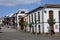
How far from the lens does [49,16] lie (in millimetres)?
59906

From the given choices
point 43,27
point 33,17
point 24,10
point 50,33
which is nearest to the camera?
point 50,33

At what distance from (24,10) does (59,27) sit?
73888mm

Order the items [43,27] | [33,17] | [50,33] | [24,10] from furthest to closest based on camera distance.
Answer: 1. [24,10]
2. [33,17]
3. [43,27]
4. [50,33]

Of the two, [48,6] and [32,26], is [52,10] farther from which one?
[32,26]

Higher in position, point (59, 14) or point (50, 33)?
point (59, 14)

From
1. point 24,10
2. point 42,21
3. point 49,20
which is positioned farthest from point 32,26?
point 24,10

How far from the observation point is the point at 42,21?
62.1 meters

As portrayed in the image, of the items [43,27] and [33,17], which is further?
[33,17]

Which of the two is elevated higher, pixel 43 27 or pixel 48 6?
pixel 48 6

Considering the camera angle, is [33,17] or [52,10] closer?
[52,10]

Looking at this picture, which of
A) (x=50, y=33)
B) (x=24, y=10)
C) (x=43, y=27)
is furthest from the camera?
(x=24, y=10)

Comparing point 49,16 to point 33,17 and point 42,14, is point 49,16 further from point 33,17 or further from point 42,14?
point 33,17

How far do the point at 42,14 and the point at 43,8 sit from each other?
5.44ft

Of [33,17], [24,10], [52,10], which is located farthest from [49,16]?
[24,10]
